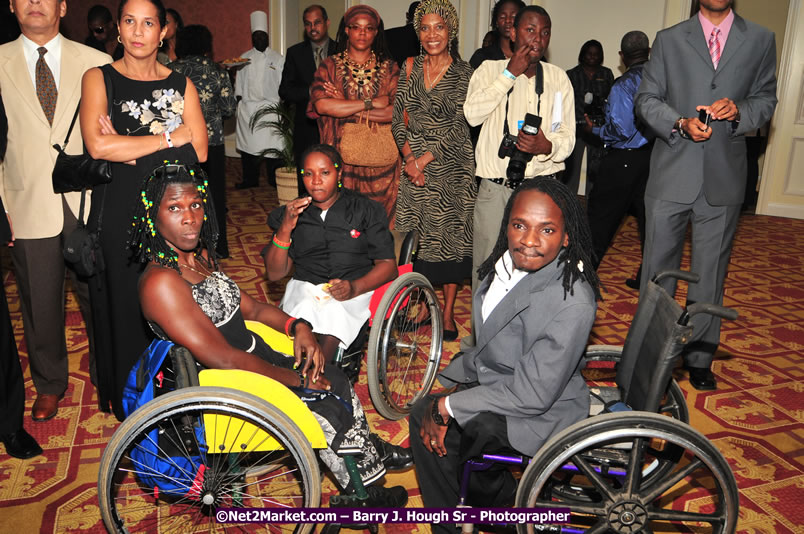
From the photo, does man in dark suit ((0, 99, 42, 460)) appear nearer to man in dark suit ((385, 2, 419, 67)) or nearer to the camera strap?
the camera strap

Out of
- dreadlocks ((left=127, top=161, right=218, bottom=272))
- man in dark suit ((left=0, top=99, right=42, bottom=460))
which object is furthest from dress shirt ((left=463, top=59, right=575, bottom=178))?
man in dark suit ((left=0, top=99, right=42, bottom=460))

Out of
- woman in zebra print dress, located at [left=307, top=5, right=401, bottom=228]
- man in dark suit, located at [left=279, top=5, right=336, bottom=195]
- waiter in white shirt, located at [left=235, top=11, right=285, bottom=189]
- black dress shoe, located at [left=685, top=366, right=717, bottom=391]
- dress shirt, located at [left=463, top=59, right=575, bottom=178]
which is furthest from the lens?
waiter in white shirt, located at [left=235, top=11, right=285, bottom=189]

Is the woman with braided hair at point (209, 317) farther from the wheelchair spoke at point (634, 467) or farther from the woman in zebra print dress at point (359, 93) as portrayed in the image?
the woman in zebra print dress at point (359, 93)

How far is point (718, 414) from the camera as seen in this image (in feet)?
10.2

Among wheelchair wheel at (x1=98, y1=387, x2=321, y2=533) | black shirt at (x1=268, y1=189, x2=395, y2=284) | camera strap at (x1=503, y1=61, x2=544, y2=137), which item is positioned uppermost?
camera strap at (x1=503, y1=61, x2=544, y2=137)

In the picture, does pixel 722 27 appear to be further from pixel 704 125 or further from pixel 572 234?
pixel 572 234

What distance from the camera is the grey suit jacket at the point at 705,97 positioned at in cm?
301

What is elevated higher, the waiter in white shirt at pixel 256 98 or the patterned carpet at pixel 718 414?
the waiter in white shirt at pixel 256 98

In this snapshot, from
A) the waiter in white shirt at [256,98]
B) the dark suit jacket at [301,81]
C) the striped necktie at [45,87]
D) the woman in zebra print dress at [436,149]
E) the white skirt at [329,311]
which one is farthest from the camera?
the waiter in white shirt at [256,98]

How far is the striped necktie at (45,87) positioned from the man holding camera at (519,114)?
1.89 m

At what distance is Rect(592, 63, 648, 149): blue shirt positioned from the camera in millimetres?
4238

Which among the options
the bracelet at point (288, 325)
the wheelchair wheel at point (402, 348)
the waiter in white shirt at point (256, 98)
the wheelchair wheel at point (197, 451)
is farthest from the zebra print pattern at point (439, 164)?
the waiter in white shirt at point (256, 98)

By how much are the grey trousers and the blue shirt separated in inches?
47.5

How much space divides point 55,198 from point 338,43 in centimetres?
187
